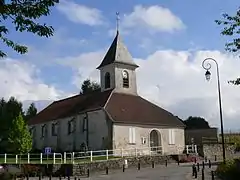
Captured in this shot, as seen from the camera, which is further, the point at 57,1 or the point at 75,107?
the point at 75,107

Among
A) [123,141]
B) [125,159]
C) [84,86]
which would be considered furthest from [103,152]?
[84,86]

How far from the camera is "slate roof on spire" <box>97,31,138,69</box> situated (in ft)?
165

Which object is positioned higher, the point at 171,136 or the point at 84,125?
the point at 84,125

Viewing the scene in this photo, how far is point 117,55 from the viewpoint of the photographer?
5050 centimetres

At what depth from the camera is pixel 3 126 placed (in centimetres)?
6550

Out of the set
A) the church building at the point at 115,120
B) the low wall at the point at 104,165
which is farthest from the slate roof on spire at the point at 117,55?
the low wall at the point at 104,165

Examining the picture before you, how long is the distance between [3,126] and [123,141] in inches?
1190

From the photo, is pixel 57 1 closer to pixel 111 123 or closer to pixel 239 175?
pixel 239 175

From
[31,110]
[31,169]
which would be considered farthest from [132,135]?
[31,110]

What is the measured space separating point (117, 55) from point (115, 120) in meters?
11.5

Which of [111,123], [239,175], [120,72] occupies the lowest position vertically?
[239,175]

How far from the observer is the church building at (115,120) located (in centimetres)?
4281

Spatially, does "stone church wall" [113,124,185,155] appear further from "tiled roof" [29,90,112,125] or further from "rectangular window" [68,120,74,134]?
"rectangular window" [68,120,74,134]

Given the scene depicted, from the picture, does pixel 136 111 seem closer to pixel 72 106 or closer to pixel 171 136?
pixel 171 136
